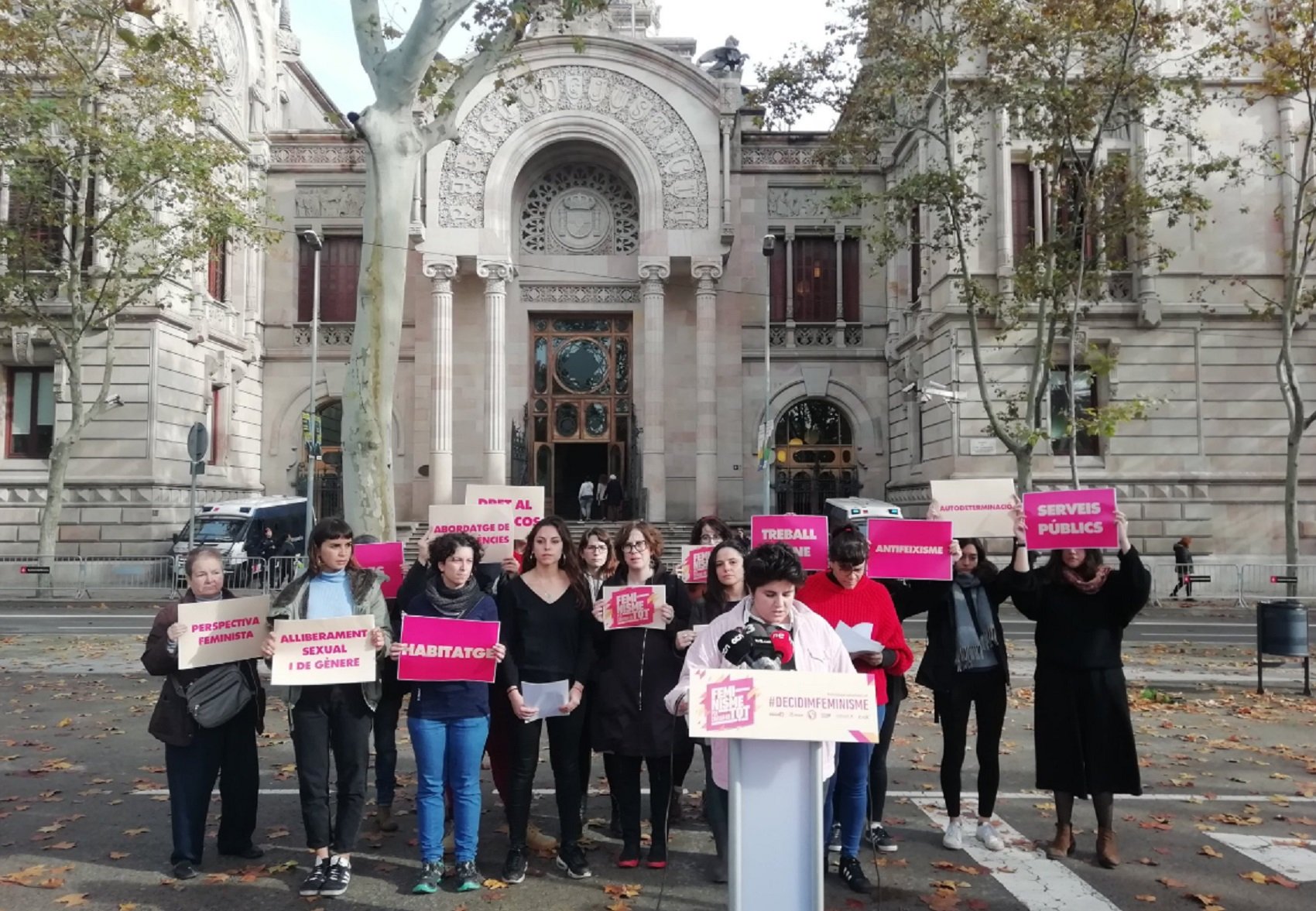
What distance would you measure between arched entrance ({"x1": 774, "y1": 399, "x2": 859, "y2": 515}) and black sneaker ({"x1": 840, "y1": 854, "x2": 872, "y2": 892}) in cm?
2608

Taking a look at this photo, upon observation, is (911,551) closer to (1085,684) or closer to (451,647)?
(1085,684)

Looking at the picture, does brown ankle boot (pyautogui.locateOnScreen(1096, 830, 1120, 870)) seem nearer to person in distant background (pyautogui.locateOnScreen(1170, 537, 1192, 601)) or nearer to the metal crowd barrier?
the metal crowd barrier

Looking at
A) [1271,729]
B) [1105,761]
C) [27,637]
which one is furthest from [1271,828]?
[27,637]

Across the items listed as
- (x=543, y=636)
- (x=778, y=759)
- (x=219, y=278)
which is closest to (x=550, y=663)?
(x=543, y=636)

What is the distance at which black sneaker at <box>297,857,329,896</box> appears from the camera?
17.0ft

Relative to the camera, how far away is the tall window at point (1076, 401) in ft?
82.0

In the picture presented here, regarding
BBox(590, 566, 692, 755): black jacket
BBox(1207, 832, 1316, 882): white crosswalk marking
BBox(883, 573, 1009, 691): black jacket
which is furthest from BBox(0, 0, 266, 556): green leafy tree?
BBox(1207, 832, 1316, 882): white crosswalk marking

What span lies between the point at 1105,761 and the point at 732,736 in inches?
124

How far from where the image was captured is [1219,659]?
13.6 m

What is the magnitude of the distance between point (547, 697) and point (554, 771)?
1.63 feet

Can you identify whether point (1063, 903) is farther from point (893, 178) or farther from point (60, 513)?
point (893, 178)

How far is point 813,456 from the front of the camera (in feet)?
105

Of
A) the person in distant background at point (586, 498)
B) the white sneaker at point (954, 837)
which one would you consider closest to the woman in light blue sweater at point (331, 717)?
the white sneaker at point (954, 837)

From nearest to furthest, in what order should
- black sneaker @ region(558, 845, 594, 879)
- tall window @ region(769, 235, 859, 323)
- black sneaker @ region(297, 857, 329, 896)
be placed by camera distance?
black sneaker @ region(297, 857, 329, 896), black sneaker @ region(558, 845, 594, 879), tall window @ region(769, 235, 859, 323)
